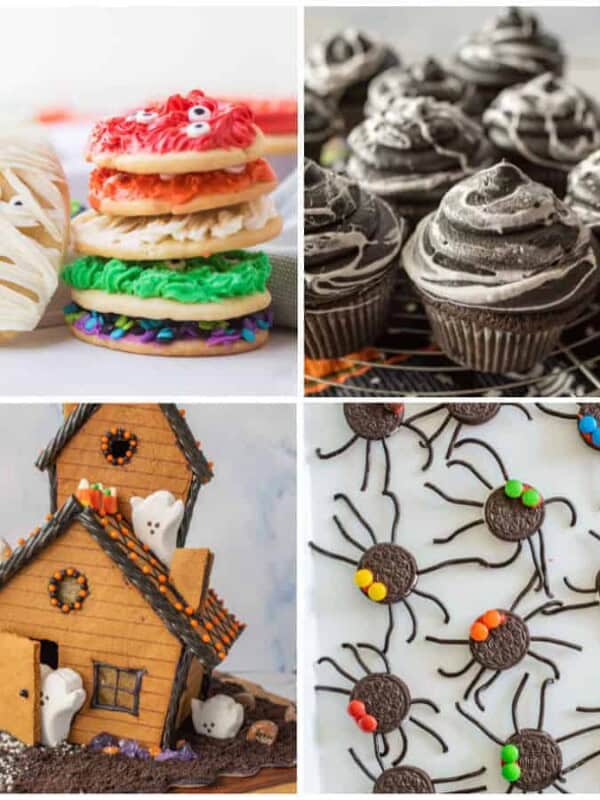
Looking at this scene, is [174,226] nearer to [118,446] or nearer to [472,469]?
[118,446]

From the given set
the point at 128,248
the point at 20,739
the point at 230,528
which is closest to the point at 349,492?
the point at 230,528

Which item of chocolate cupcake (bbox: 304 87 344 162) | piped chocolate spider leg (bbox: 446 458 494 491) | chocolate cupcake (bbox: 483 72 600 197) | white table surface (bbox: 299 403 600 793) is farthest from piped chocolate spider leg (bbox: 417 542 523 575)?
chocolate cupcake (bbox: 304 87 344 162)

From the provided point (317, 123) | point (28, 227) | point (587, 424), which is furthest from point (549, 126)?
point (28, 227)

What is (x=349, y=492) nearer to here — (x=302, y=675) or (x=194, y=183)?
(x=302, y=675)

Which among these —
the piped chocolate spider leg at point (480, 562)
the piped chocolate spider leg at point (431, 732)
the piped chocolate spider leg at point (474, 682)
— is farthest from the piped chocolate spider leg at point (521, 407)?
the piped chocolate spider leg at point (431, 732)

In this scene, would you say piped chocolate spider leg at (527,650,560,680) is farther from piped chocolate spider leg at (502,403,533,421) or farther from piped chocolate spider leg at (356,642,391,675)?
piped chocolate spider leg at (502,403,533,421)

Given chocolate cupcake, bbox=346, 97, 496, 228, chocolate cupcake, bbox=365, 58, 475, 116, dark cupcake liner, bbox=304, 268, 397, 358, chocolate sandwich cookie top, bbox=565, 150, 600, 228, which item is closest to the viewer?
dark cupcake liner, bbox=304, 268, 397, 358

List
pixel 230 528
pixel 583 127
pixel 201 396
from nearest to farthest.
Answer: pixel 201 396, pixel 230 528, pixel 583 127
